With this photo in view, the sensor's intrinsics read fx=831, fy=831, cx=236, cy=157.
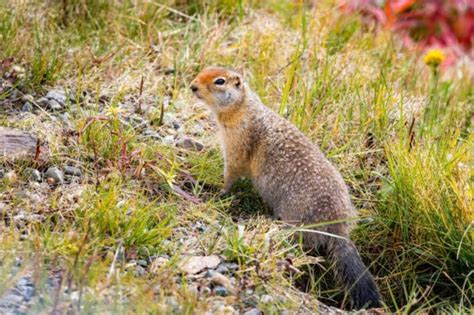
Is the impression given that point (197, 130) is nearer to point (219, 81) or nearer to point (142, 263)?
point (219, 81)

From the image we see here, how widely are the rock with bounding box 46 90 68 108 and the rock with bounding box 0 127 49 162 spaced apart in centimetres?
56

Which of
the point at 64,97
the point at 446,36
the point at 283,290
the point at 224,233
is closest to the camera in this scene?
the point at 283,290

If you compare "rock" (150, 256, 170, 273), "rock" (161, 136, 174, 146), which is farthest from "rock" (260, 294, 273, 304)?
"rock" (161, 136, 174, 146)

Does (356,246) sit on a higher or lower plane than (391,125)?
lower

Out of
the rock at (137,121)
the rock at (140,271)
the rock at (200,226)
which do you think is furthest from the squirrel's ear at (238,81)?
the rock at (140,271)

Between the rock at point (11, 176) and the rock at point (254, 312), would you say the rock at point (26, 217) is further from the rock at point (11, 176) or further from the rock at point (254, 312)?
the rock at point (254, 312)

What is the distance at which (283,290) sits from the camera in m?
3.94

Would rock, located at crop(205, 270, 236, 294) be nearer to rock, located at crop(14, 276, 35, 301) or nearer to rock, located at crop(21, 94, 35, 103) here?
rock, located at crop(14, 276, 35, 301)

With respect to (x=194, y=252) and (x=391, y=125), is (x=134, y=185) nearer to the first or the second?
(x=194, y=252)

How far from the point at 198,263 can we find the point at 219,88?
1319mm

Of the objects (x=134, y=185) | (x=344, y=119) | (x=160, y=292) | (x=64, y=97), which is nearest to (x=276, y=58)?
(x=344, y=119)

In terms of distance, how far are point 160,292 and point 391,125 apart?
241 cm

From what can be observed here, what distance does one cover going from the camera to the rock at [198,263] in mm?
3912

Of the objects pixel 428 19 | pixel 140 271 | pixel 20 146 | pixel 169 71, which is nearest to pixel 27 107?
pixel 20 146
